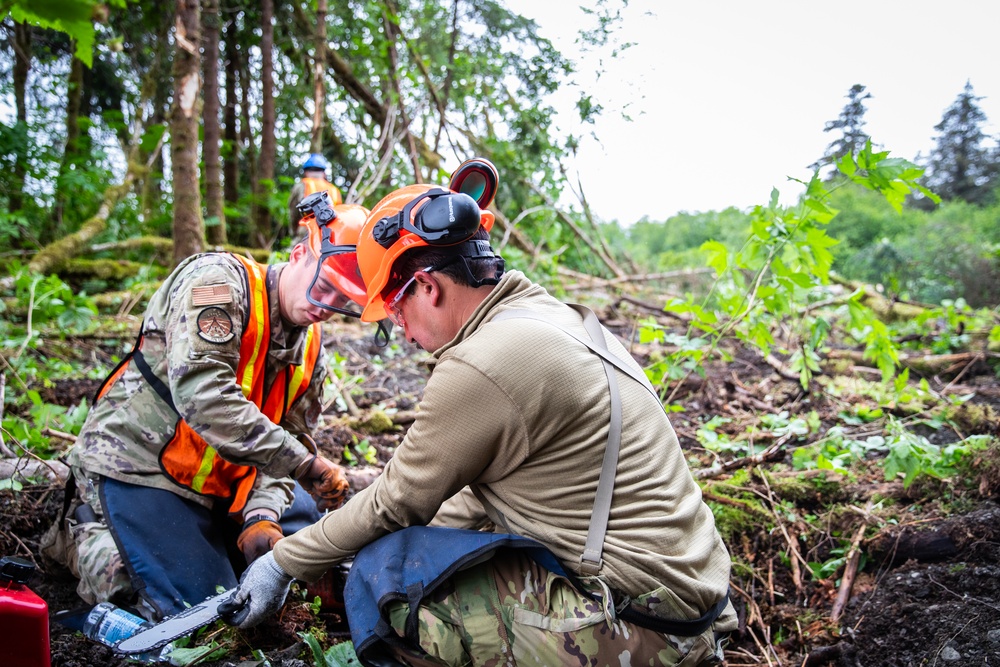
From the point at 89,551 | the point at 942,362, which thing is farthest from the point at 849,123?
the point at 89,551

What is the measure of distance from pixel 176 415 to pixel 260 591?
89 centimetres

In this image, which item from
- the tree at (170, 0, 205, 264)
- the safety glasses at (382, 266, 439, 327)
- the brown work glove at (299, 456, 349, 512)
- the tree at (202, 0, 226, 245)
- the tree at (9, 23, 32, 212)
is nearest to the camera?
the safety glasses at (382, 266, 439, 327)

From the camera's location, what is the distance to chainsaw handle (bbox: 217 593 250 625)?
2145 mm

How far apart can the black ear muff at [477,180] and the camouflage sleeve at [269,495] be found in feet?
4.73

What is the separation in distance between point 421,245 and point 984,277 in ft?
36.1

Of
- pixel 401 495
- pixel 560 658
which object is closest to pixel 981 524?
pixel 560 658

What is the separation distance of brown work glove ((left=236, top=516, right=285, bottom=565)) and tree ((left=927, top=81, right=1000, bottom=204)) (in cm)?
2368

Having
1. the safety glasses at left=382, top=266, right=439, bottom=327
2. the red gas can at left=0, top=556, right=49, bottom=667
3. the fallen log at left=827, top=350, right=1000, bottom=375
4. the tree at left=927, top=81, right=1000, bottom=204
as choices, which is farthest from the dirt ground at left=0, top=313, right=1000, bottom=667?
the tree at left=927, top=81, right=1000, bottom=204

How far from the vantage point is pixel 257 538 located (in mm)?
2711

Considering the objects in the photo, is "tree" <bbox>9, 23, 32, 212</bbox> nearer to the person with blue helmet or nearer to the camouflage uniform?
the person with blue helmet

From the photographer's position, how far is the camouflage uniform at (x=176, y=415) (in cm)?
247

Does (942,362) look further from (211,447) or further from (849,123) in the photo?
(849,123)

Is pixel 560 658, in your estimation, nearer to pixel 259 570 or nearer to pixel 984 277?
pixel 259 570

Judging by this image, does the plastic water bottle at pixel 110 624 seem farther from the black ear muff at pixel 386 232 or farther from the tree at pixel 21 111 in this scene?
the tree at pixel 21 111
